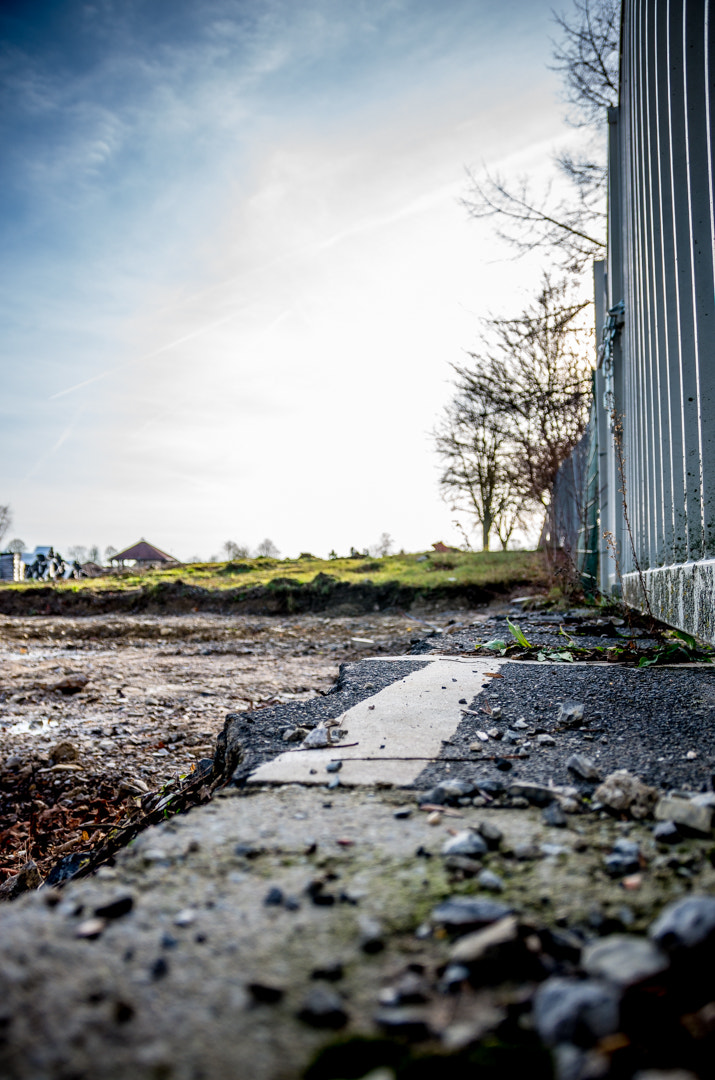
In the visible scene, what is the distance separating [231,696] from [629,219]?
180 inches

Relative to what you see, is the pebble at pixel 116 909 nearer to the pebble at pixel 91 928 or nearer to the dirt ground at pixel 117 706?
the pebble at pixel 91 928

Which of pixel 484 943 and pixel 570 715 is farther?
pixel 570 715

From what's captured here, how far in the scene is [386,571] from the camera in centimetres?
1416

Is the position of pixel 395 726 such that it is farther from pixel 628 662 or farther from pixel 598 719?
pixel 628 662

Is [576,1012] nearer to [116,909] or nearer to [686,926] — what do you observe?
[686,926]

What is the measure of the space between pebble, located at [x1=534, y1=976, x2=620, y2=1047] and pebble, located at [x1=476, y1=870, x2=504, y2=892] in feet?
0.79

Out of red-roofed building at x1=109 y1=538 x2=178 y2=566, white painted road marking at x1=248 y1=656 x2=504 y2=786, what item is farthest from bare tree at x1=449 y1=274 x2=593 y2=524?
red-roofed building at x1=109 y1=538 x2=178 y2=566

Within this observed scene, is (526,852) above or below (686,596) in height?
below

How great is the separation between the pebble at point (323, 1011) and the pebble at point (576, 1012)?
0.70 ft

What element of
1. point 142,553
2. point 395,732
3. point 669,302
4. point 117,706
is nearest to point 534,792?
point 395,732

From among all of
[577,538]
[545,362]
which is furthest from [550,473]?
[545,362]

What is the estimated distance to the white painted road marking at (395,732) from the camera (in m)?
1.49

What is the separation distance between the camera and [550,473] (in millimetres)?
8758

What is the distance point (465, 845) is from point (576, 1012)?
15.9 inches
